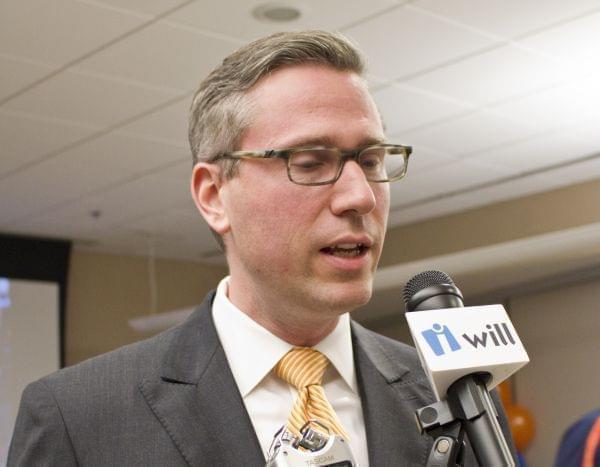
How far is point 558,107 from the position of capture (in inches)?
230

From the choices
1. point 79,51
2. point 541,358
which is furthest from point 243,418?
point 541,358

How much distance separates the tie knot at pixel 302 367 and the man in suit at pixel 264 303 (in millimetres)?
11

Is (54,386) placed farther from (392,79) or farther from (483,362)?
(392,79)

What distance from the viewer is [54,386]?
4.74 feet

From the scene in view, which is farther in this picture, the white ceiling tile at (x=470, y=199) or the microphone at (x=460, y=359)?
the white ceiling tile at (x=470, y=199)

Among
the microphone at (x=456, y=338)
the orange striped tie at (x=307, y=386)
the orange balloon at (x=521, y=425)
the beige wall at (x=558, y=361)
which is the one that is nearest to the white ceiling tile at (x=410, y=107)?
the beige wall at (x=558, y=361)

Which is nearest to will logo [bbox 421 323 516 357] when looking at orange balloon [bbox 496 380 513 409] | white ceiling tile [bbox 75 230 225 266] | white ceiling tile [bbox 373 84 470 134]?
white ceiling tile [bbox 373 84 470 134]

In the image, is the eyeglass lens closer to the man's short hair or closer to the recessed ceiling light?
the man's short hair

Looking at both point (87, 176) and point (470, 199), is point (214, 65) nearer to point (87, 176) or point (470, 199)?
point (87, 176)

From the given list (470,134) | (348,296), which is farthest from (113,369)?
(470,134)

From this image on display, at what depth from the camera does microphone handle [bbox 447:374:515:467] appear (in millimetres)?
1018

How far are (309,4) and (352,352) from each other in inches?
118

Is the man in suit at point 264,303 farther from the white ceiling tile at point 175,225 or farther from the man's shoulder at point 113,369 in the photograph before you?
the white ceiling tile at point 175,225

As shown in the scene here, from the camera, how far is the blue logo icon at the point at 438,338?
1.14 metres
